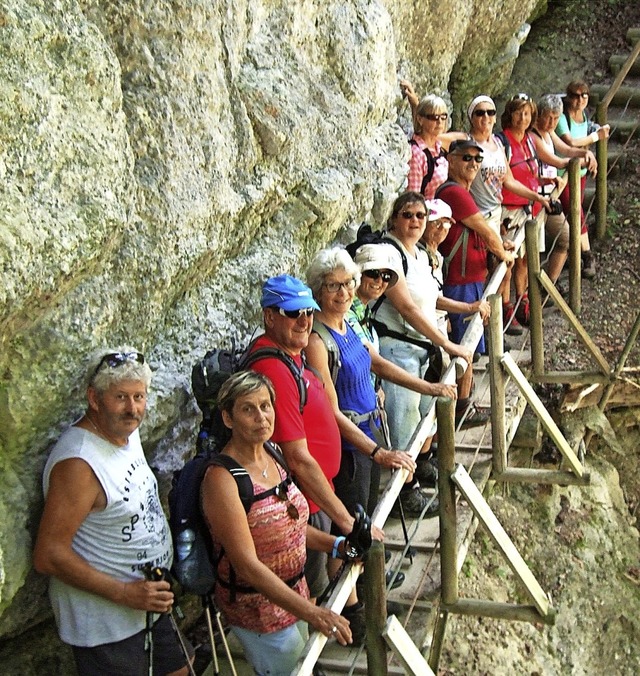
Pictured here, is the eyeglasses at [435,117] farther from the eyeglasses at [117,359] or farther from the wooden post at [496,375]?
the eyeglasses at [117,359]

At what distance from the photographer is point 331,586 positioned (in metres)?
3.88

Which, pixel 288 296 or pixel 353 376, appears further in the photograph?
pixel 353 376

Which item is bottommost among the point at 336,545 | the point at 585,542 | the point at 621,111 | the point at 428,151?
the point at 585,542

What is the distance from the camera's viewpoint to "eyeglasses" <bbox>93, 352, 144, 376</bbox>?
3732 mm

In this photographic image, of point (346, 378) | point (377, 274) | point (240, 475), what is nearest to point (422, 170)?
point (377, 274)

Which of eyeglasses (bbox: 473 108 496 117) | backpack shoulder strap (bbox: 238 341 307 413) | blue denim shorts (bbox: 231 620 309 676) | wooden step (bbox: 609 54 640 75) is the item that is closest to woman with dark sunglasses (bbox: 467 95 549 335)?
Answer: eyeglasses (bbox: 473 108 496 117)

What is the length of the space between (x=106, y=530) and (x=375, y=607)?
112 centimetres

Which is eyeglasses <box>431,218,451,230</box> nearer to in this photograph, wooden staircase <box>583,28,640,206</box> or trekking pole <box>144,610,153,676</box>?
trekking pole <box>144,610,153,676</box>

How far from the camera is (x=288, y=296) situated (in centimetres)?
397

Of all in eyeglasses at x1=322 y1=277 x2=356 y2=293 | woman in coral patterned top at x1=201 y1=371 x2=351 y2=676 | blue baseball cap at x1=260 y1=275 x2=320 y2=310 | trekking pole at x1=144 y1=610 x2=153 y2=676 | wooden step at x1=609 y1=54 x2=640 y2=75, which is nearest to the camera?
woman in coral patterned top at x1=201 y1=371 x2=351 y2=676

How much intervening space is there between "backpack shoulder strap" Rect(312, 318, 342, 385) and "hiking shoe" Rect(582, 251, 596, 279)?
→ 5436mm

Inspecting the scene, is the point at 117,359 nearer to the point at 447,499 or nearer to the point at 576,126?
the point at 447,499

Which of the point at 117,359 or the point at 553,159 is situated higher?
the point at 117,359

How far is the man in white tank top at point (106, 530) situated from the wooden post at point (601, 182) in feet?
21.8
